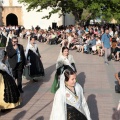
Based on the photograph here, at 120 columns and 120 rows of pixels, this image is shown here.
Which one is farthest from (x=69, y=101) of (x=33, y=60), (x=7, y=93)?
(x=33, y=60)

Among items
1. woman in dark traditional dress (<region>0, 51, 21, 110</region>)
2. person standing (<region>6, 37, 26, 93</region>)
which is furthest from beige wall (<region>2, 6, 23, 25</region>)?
woman in dark traditional dress (<region>0, 51, 21, 110</region>)

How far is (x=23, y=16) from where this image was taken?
4444 centimetres

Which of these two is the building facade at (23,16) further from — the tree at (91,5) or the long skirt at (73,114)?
the long skirt at (73,114)

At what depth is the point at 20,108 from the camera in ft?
24.7

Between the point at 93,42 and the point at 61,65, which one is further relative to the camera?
the point at 93,42

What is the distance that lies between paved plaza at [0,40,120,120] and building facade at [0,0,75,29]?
98.1 feet

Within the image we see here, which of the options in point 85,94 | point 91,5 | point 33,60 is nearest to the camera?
point 85,94

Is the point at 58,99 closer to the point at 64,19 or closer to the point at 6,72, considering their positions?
the point at 6,72

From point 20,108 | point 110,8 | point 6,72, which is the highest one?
point 110,8

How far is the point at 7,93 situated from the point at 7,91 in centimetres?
5

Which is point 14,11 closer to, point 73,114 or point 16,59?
point 16,59

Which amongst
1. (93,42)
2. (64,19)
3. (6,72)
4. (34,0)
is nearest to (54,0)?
(34,0)

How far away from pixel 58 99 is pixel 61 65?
3.45 meters

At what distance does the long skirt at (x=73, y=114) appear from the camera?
4.62 meters
